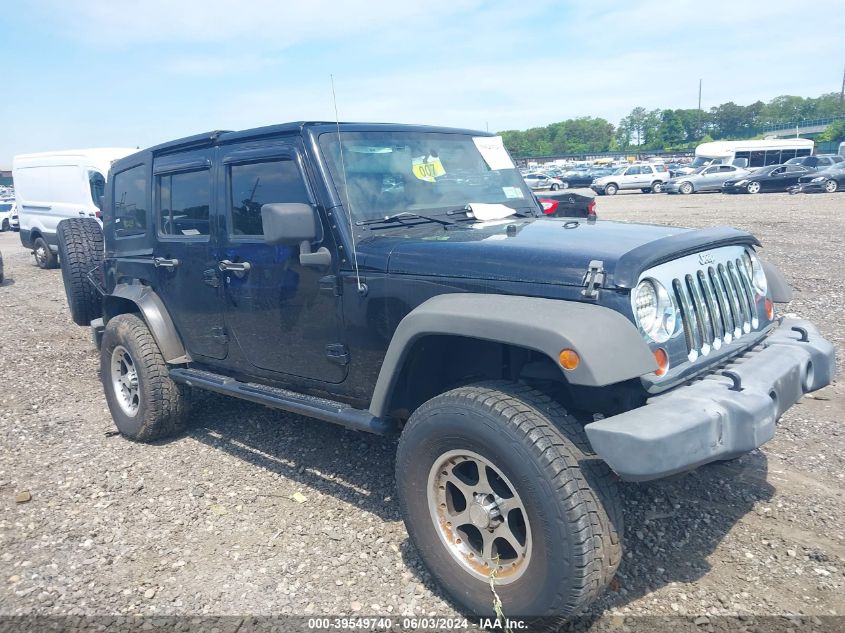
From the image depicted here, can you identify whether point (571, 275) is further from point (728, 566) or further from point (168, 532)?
point (168, 532)

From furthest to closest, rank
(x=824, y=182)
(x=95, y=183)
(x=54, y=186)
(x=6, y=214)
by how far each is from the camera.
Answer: (x=6, y=214), (x=824, y=182), (x=54, y=186), (x=95, y=183)

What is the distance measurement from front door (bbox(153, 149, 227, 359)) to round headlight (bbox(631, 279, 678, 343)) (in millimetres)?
2505

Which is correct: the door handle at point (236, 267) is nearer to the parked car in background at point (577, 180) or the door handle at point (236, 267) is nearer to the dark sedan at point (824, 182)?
the dark sedan at point (824, 182)

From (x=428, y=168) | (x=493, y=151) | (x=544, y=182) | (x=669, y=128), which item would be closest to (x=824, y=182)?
(x=544, y=182)

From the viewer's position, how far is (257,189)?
3760 millimetres

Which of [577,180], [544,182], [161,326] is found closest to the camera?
[161,326]

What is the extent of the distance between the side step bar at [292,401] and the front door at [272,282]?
13 cm

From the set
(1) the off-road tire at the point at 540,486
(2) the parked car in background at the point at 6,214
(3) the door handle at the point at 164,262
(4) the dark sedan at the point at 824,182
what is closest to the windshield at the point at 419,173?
(1) the off-road tire at the point at 540,486

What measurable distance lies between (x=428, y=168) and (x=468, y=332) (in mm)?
1495

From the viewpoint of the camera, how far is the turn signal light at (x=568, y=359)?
2338 millimetres

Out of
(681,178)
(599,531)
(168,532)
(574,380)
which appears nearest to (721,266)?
(574,380)

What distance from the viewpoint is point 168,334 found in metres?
4.54

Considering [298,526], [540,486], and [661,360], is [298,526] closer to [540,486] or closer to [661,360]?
[540,486]

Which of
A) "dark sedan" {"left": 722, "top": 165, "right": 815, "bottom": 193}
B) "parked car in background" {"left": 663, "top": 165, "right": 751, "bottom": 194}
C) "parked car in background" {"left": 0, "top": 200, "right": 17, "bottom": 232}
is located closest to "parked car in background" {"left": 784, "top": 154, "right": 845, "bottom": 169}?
"dark sedan" {"left": 722, "top": 165, "right": 815, "bottom": 193}
